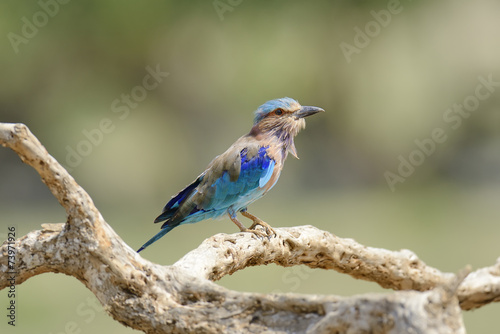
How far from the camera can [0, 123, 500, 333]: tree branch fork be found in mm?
1955

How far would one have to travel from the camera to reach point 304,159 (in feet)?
42.1

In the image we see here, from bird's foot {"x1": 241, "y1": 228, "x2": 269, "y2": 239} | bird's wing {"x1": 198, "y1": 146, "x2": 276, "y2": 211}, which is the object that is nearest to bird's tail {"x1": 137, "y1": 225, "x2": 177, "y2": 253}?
bird's wing {"x1": 198, "y1": 146, "x2": 276, "y2": 211}

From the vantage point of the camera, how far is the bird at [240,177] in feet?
12.3

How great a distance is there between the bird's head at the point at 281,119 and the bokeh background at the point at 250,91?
256 inches

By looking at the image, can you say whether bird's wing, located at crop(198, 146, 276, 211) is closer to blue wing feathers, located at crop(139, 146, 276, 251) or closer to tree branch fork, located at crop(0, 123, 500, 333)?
blue wing feathers, located at crop(139, 146, 276, 251)

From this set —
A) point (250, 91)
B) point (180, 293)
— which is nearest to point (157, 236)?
point (180, 293)

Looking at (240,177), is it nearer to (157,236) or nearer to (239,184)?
(239,184)

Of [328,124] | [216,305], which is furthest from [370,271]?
[328,124]

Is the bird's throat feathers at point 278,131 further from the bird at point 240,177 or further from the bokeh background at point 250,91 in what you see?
the bokeh background at point 250,91

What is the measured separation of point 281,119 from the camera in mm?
3953

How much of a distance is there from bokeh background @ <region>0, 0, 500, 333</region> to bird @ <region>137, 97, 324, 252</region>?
6.55 m

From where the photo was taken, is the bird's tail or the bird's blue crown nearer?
the bird's tail

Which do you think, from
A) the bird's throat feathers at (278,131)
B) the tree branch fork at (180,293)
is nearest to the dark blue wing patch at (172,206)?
the bird's throat feathers at (278,131)

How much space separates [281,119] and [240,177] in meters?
0.42
